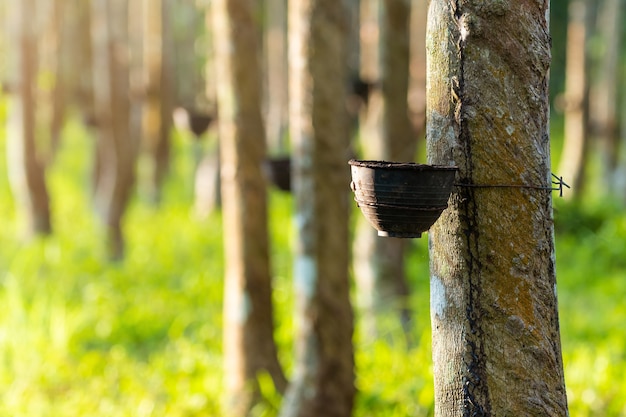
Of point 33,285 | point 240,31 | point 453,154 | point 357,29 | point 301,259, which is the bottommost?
point 33,285

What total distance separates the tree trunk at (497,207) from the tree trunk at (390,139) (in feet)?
15.0

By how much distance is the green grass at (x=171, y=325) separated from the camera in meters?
5.89

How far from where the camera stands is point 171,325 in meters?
7.89

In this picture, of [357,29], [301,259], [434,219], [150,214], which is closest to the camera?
[434,219]

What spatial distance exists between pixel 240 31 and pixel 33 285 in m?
4.29

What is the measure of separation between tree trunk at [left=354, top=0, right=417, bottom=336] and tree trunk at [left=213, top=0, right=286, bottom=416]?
5.18 feet

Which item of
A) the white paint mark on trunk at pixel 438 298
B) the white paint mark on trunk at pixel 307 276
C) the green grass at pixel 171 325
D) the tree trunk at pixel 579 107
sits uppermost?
the tree trunk at pixel 579 107

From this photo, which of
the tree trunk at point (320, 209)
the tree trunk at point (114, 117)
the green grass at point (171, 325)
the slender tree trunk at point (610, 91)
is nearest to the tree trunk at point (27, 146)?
the green grass at point (171, 325)

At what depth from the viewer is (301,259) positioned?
502cm

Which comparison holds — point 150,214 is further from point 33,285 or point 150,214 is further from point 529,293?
point 529,293

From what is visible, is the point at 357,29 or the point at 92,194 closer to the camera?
the point at 92,194

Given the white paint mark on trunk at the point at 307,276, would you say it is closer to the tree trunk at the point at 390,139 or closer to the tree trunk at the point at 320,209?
the tree trunk at the point at 320,209

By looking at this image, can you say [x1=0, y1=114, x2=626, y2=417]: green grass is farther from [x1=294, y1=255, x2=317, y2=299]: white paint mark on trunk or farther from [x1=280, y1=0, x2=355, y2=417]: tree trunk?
[x1=294, y1=255, x2=317, y2=299]: white paint mark on trunk

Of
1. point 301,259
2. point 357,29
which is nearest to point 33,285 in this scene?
point 301,259
